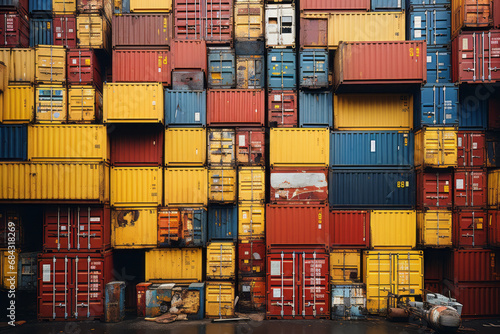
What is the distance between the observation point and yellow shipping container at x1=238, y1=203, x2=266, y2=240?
16547 mm

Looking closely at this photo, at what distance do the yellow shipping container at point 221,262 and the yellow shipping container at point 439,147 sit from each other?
1013 centimetres

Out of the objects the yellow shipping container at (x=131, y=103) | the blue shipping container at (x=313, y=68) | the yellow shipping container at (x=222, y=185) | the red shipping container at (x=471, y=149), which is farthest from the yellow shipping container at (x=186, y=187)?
the red shipping container at (x=471, y=149)

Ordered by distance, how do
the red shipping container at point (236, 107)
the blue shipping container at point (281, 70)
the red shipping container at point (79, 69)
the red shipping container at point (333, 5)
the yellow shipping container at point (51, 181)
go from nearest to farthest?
1. the yellow shipping container at point (51, 181)
2. the red shipping container at point (79, 69)
3. the red shipping container at point (236, 107)
4. the blue shipping container at point (281, 70)
5. the red shipping container at point (333, 5)

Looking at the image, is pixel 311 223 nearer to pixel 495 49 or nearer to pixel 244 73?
pixel 244 73

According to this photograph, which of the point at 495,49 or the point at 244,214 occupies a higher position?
the point at 495,49

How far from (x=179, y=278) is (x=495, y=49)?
1847 cm

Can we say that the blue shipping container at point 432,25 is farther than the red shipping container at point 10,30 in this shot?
Yes

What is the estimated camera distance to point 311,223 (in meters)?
15.6

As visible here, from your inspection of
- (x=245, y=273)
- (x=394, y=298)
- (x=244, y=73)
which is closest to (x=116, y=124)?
(x=244, y=73)

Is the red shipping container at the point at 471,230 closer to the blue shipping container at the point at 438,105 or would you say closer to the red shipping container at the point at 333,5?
the blue shipping container at the point at 438,105

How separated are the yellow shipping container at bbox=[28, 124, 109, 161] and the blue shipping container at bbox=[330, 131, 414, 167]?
36.8 feet

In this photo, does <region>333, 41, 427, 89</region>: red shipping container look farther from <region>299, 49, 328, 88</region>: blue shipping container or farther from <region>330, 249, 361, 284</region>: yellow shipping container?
<region>330, 249, 361, 284</region>: yellow shipping container

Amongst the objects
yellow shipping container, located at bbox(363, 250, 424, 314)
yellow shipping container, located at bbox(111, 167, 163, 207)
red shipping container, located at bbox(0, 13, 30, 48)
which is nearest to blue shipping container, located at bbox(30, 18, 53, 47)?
red shipping container, located at bbox(0, 13, 30, 48)

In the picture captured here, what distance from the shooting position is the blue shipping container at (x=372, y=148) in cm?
1680
